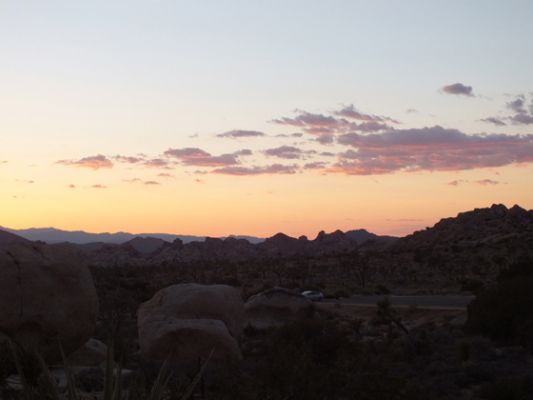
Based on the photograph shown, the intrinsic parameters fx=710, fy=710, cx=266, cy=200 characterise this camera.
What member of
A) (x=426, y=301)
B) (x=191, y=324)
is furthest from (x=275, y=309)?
(x=191, y=324)

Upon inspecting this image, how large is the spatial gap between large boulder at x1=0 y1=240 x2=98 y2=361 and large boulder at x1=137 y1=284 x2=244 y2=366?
1931 millimetres

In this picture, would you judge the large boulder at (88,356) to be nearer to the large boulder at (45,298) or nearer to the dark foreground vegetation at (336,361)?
the dark foreground vegetation at (336,361)

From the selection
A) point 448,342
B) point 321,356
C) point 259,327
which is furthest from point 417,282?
point 321,356

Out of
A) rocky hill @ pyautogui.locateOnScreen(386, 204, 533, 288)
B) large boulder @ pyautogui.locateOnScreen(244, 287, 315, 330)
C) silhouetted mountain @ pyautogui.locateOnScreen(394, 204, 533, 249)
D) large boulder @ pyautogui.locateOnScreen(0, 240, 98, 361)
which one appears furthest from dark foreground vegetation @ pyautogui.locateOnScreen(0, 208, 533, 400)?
silhouetted mountain @ pyautogui.locateOnScreen(394, 204, 533, 249)

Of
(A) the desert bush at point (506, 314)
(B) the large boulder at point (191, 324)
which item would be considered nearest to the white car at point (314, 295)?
(A) the desert bush at point (506, 314)

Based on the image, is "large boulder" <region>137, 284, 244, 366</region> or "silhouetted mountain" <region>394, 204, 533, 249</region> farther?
"silhouetted mountain" <region>394, 204, 533, 249</region>

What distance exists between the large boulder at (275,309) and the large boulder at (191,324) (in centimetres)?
892

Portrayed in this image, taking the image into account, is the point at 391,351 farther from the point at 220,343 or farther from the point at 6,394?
the point at 6,394

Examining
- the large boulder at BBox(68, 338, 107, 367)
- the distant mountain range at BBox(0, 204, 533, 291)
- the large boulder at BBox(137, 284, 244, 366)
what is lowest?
the large boulder at BBox(68, 338, 107, 367)

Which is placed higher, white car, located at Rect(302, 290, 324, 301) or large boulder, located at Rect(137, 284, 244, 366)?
large boulder, located at Rect(137, 284, 244, 366)

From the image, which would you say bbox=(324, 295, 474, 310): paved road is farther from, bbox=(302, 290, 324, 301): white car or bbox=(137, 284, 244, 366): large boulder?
bbox=(137, 284, 244, 366): large boulder

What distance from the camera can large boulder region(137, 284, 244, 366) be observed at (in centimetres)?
1770

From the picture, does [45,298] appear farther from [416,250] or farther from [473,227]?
[473,227]

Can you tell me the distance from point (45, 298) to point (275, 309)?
16.6 m
